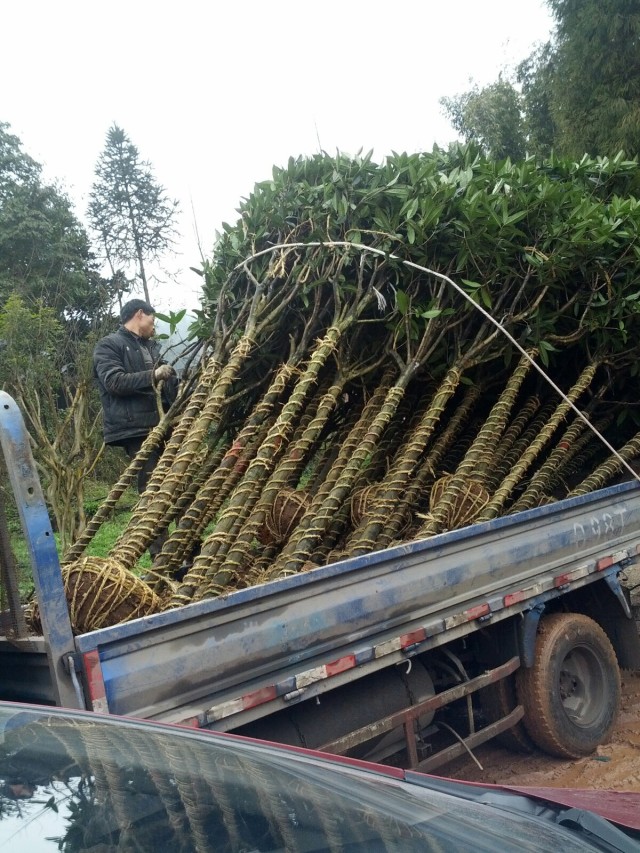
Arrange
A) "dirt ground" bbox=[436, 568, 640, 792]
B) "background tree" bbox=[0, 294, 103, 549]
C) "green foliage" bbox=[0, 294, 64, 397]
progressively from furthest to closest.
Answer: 1. "green foliage" bbox=[0, 294, 64, 397]
2. "background tree" bbox=[0, 294, 103, 549]
3. "dirt ground" bbox=[436, 568, 640, 792]

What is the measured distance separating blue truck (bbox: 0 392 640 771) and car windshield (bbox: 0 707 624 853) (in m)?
0.80

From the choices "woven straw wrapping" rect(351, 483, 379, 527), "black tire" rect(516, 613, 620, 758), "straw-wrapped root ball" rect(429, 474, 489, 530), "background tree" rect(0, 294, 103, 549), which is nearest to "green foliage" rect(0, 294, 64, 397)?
"background tree" rect(0, 294, 103, 549)

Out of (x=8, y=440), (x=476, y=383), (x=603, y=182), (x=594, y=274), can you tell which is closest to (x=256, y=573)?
(x=8, y=440)

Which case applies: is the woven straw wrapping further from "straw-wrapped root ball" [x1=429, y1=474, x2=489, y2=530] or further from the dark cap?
the dark cap

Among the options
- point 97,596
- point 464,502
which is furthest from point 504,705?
point 97,596

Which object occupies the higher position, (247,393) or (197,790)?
(247,393)

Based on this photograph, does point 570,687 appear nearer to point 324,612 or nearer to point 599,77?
point 324,612

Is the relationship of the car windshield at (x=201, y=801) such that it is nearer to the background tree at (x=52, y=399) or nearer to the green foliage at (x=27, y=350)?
the background tree at (x=52, y=399)

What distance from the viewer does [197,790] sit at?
1.62 meters

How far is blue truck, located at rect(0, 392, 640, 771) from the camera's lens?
9.07ft

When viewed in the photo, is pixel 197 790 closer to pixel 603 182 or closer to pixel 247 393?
pixel 247 393

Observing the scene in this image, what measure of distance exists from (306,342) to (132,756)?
11.8ft

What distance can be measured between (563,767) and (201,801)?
11.1 ft

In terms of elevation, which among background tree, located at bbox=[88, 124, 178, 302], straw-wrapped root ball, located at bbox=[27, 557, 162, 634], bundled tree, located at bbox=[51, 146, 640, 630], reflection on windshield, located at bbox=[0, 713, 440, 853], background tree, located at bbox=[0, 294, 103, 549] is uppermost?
background tree, located at bbox=[88, 124, 178, 302]
